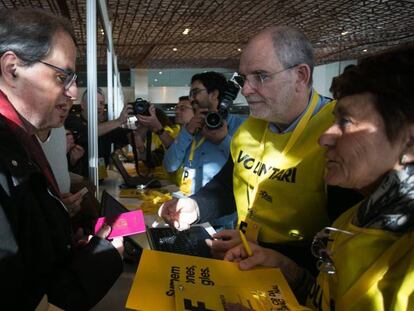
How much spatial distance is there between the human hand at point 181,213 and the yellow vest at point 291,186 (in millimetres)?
187

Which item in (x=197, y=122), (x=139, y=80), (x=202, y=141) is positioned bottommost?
(x=202, y=141)

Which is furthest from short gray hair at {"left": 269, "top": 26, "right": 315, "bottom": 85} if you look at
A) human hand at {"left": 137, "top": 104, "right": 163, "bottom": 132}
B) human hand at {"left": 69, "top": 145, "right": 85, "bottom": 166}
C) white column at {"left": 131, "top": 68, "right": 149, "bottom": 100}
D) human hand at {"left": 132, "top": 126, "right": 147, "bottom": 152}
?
white column at {"left": 131, "top": 68, "right": 149, "bottom": 100}

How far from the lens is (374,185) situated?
29.1 inches

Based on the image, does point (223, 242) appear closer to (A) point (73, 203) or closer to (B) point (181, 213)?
(B) point (181, 213)

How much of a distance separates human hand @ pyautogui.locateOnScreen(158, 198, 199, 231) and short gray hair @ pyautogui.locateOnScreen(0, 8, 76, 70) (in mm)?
637

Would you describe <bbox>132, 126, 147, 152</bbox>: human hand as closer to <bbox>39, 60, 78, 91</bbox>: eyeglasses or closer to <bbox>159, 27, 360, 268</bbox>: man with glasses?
<bbox>159, 27, 360, 268</bbox>: man with glasses

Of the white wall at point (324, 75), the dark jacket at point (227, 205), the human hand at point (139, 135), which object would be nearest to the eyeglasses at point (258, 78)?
the dark jacket at point (227, 205)

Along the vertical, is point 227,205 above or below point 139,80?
below

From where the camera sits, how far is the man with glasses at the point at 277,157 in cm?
102

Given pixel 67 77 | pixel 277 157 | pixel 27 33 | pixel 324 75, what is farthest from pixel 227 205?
pixel 324 75

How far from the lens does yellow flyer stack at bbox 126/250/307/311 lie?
0.65 meters

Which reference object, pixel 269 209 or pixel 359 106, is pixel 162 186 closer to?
pixel 269 209

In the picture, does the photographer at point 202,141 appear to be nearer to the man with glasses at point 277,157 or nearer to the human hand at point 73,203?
the man with glasses at point 277,157

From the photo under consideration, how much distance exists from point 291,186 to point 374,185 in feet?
0.99
